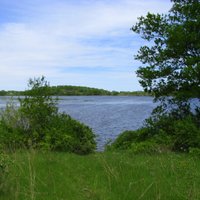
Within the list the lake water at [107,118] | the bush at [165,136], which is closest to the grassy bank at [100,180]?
the bush at [165,136]

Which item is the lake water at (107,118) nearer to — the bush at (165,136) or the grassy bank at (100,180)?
the bush at (165,136)

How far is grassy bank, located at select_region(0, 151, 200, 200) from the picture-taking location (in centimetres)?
820

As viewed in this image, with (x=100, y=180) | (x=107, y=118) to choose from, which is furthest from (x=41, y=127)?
(x=107, y=118)

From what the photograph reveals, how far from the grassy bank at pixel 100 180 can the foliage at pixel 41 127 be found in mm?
2590

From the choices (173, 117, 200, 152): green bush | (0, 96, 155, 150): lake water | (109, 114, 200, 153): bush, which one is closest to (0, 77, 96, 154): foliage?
(0, 96, 155, 150): lake water

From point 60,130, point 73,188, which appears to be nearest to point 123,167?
point 73,188

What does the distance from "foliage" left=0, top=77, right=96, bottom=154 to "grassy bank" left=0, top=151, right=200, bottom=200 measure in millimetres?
2590

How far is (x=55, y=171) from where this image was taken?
10.8m

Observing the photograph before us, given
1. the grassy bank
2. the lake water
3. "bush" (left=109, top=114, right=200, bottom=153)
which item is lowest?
the lake water

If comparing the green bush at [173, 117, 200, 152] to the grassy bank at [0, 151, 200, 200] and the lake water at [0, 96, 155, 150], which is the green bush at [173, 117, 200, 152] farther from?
the lake water at [0, 96, 155, 150]

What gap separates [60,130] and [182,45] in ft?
19.0

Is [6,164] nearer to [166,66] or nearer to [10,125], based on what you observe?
[10,125]

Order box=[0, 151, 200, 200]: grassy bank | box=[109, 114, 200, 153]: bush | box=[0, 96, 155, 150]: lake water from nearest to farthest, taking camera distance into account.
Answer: box=[0, 151, 200, 200]: grassy bank → box=[109, 114, 200, 153]: bush → box=[0, 96, 155, 150]: lake water

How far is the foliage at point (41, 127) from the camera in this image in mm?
15344
